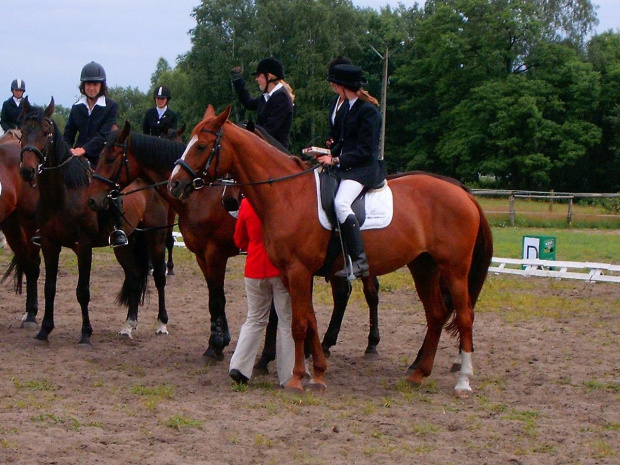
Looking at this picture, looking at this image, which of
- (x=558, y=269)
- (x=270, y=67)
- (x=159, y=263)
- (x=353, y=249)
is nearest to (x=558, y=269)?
(x=558, y=269)

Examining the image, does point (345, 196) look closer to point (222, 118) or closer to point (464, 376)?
point (222, 118)

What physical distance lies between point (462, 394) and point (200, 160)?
2.87m

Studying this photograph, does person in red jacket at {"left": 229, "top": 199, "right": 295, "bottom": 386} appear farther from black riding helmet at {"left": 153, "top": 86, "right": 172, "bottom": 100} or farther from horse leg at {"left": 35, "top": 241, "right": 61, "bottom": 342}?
black riding helmet at {"left": 153, "top": 86, "right": 172, "bottom": 100}

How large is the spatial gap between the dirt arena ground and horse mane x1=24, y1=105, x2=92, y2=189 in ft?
5.67

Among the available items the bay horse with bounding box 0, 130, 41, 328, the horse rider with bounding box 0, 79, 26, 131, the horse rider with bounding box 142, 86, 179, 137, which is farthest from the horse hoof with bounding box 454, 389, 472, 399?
the horse rider with bounding box 0, 79, 26, 131

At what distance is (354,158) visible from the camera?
666 cm

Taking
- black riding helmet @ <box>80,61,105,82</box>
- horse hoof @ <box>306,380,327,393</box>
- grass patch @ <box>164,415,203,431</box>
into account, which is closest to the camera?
grass patch @ <box>164,415,203,431</box>

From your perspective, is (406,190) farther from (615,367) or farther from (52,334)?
(52,334)

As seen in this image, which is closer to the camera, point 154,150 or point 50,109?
point 154,150

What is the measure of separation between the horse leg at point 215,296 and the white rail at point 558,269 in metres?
6.50

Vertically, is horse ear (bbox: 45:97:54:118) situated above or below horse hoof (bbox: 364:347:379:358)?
above

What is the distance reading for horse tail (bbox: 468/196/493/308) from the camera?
24.2 feet

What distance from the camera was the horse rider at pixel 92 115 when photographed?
28.0ft

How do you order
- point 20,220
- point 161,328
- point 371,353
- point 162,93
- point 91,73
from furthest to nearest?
point 162,93, point 20,220, point 161,328, point 91,73, point 371,353
